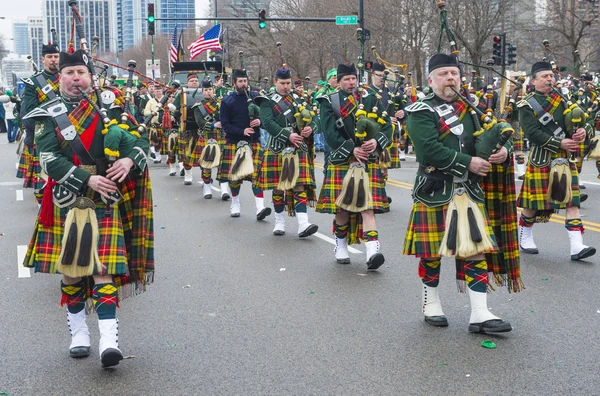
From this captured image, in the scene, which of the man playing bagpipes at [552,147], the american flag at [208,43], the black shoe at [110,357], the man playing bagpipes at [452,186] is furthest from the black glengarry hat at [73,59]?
the american flag at [208,43]

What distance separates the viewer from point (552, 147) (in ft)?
26.8

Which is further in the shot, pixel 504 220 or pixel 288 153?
pixel 288 153

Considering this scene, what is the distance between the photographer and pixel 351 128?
→ 7906 millimetres

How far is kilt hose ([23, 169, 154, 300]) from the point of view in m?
5.09

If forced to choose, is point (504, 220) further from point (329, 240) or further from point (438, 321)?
point (329, 240)

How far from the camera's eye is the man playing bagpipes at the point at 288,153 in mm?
9617

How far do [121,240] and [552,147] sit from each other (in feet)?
15.1

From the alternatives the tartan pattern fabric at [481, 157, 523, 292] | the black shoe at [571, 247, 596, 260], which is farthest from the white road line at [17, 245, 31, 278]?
the black shoe at [571, 247, 596, 260]

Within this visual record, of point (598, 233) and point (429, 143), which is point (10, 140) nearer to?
point (598, 233)

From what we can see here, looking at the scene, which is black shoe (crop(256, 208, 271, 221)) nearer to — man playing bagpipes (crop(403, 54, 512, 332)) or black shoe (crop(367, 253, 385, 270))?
black shoe (crop(367, 253, 385, 270))

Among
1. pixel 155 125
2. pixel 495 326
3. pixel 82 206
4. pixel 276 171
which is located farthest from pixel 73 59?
pixel 155 125

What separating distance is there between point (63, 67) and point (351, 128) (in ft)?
Result: 10.8

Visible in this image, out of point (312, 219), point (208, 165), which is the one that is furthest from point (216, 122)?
point (312, 219)

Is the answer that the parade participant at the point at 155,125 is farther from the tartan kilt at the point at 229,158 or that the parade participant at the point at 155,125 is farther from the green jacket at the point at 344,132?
the green jacket at the point at 344,132
